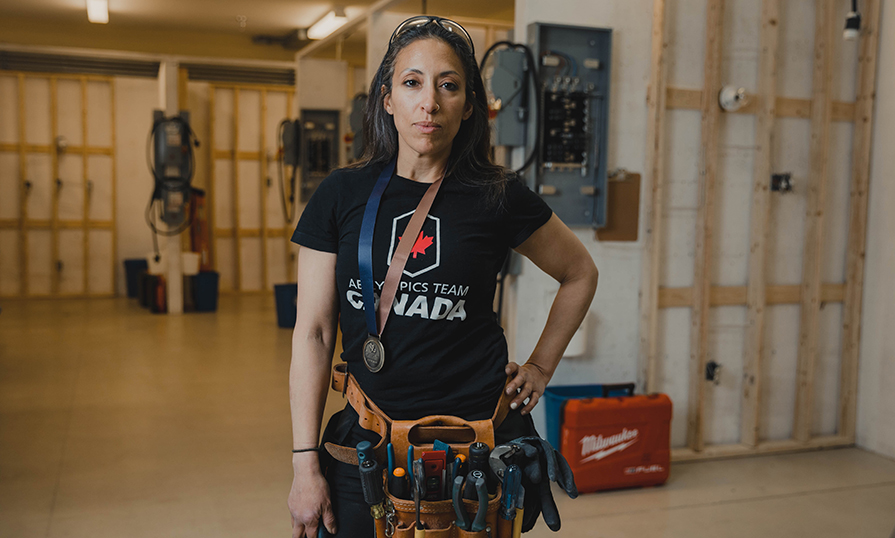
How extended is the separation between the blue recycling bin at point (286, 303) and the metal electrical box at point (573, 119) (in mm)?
4367

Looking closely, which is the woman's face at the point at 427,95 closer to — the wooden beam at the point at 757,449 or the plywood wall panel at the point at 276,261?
the wooden beam at the point at 757,449

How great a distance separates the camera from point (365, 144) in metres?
1.55

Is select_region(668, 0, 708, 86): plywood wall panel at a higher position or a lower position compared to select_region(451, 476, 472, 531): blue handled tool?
higher

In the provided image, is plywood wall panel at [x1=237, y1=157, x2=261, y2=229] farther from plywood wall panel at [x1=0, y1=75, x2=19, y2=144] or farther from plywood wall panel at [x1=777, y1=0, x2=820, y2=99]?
plywood wall panel at [x1=777, y1=0, x2=820, y2=99]

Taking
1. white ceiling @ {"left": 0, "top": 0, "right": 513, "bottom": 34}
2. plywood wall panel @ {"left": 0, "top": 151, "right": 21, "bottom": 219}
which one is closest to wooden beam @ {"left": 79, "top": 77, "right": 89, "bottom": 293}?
plywood wall panel @ {"left": 0, "top": 151, "right": 21, "bottom": 219}

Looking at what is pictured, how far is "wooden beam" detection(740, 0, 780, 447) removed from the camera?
3873 millimetres

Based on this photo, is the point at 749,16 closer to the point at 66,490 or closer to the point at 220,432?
the point at 220,432

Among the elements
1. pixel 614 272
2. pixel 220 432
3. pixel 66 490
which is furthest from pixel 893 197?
pixel 66 490

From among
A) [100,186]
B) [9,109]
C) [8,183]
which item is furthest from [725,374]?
[9,109]

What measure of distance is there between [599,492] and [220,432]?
7.33ft

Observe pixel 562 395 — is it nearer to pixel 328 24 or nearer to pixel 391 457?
pixel 391 457

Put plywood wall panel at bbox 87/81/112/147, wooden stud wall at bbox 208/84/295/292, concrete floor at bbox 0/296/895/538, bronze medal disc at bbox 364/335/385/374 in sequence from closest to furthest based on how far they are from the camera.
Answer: bronze medal disc at bbox 364/335/385/374 → concrete floor at bbox 0/296/895/538 → plywood wall panel at bbox 87/81/112/147 → wooden stud wall at bbox 208/84/295/292

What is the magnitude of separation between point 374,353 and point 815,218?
353 centimetres

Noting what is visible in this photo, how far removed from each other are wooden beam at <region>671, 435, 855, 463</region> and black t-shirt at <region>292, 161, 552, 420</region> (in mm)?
2830
